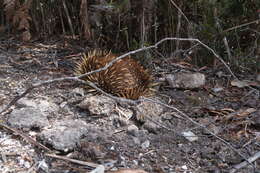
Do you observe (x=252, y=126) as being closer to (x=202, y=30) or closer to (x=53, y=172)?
(x=202, y=30)

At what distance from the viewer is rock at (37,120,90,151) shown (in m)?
1.97

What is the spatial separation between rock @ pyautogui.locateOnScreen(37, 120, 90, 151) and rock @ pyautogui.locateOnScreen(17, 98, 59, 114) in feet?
0.70

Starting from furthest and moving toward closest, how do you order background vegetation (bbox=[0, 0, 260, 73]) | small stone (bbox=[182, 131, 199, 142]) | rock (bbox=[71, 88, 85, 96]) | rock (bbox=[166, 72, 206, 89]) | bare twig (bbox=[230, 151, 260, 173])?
background vegetation (bbox=[0, 0, 260, 73]) < rock (bbox=[166, 72, 206, 89]) < rock (bbox=[71, 88, 85, 96]) < small stone (bbox=[182, 131, 199, 142]) < bare twig (bbox=[230, 151, 260, 173])

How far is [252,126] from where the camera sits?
7.81 ft

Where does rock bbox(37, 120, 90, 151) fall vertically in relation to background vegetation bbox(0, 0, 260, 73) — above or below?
below

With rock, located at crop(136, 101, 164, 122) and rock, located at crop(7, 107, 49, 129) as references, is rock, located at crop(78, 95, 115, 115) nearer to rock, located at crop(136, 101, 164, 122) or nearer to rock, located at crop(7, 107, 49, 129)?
rock, located at crop(136, 101, 164, 122)

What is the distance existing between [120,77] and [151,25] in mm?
795

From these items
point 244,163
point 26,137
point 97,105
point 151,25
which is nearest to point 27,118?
point 26,137

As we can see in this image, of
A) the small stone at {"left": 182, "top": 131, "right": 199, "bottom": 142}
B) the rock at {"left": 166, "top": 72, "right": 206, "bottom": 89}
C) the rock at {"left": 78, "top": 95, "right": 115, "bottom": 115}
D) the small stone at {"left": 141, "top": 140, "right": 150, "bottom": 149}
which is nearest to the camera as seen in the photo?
the small stone at {"left": 141, "top": 140, "right": 150, "bottom": 149}

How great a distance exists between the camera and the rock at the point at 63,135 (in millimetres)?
1971

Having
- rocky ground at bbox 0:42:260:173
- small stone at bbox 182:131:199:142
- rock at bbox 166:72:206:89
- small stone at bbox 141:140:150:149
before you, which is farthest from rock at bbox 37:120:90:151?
rock at bbox 166:72:206:89

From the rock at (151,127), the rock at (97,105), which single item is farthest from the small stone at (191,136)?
the rock at (97,105)

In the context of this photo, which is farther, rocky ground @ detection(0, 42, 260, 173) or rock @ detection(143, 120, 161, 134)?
rock @ detection(143, 120, 161, 134)

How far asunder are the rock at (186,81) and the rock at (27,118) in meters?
1.10
